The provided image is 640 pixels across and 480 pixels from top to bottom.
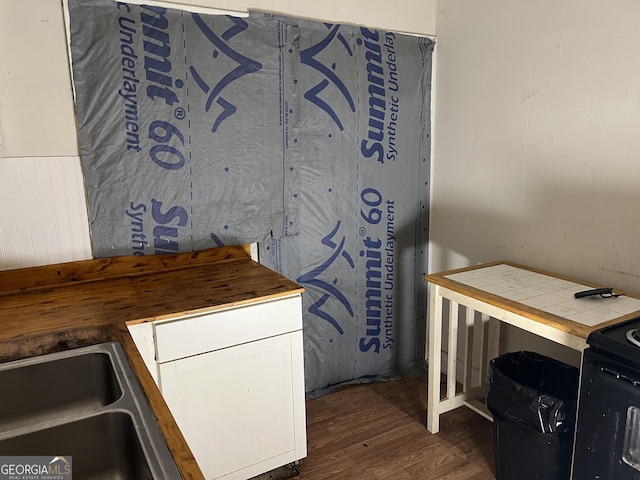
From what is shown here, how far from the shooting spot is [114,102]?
2.05 meters

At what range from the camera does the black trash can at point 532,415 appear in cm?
180

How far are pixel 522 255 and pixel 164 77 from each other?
192 cm

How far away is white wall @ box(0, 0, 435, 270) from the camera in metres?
1.88

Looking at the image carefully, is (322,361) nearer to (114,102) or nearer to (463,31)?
(114,102)

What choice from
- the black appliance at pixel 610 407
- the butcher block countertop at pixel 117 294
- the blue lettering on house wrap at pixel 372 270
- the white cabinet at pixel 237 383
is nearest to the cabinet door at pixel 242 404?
the white cabinet at pixel 237 383

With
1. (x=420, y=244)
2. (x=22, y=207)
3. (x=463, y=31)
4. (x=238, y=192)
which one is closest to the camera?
(x=22, y=207)

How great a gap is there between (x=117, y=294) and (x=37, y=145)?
0.68m

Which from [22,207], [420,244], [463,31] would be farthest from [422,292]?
[22,207]

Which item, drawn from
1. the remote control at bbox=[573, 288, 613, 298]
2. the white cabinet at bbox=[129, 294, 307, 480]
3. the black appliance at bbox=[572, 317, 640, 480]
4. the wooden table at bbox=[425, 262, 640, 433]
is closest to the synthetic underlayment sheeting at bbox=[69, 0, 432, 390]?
the wooden table at bbox=[425, 262, 640, 433]

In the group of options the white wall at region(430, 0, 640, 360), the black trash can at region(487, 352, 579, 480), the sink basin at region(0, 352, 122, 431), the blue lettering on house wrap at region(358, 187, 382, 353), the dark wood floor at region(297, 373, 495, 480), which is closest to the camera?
the sink basin at region(0, 352, 122, 431)

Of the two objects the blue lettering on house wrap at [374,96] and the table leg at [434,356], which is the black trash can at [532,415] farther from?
the blue lettering on house wrap at [374,96]

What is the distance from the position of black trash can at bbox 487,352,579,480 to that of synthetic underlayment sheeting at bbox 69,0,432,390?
964 millimetres

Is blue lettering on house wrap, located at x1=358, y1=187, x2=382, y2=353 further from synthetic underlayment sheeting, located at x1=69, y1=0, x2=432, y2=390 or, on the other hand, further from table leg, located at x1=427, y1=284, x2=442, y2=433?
table leg, located at x1=427, y1=284, x2=442, y2=433

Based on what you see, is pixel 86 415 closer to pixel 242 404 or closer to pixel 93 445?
pixel 93 445
